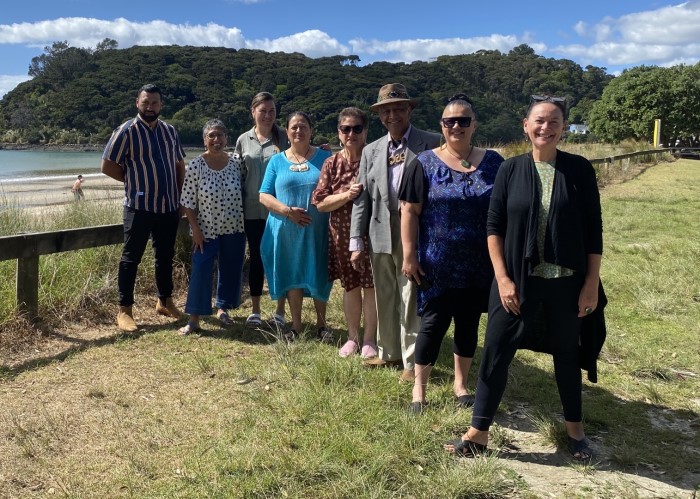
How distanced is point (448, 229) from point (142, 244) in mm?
3019

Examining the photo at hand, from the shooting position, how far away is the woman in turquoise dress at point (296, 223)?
4.87 meters

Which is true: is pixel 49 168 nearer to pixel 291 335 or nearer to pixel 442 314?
pixel 291 335

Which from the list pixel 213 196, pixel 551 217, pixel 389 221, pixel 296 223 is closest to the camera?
pixel 551 217

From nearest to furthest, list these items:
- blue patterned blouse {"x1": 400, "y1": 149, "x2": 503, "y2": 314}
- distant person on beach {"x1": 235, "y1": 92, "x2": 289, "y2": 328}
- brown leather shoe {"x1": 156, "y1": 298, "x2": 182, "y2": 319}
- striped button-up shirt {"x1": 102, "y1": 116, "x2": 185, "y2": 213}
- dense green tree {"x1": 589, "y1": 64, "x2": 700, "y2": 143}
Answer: blue patterned blouse {"x1": 400, "y1": 149, "x2": 503, "y2": 314}, striped button-up shirt {"x1": 102, "y1": 116, "x2": 185, "y2": 213}, distant person on beach {"x1": 235, "y1": 92, "x2": 289, "y2": 328}, brown leather shoe {"x1": 156, "y1": 298, "x2": 182, "y2": 319}, dense green tree {"x1": 589, "y1": 64, "x2": 700, "y2": 143}

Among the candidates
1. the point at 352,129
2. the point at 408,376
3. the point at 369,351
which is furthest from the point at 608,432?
the point at 352,129

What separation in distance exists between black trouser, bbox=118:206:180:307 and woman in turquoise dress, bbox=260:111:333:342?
0.97 metres

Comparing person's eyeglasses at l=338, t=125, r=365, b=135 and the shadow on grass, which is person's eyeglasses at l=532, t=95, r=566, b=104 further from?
the shadow on grass

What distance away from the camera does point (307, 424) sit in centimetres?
348

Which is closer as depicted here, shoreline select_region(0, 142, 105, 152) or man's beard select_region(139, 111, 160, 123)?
man's beard select_region(139, 111, 160, 123)

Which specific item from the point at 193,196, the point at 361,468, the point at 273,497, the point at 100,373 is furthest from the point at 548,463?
the point at 193,196

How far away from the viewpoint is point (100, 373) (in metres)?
4.40

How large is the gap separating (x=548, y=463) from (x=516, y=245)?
3.92 ft

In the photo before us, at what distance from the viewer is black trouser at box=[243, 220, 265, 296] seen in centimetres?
554

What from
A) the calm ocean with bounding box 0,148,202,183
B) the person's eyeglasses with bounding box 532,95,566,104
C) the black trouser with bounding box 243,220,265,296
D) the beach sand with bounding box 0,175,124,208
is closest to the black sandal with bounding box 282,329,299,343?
the black trouser with bounding box 243,220,265,296
